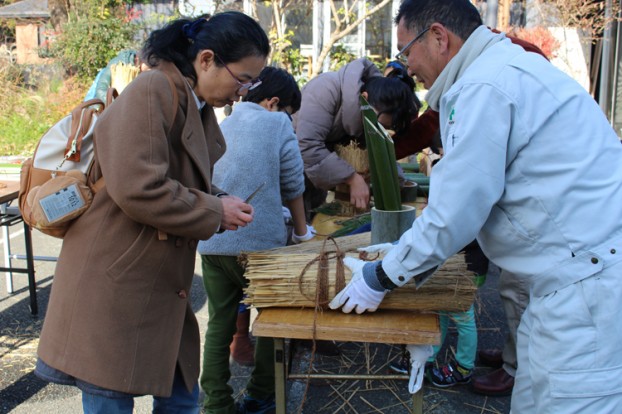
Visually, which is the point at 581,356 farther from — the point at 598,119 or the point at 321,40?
→ the point at 321,40

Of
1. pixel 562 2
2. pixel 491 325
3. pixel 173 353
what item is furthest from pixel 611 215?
pixel 562 2

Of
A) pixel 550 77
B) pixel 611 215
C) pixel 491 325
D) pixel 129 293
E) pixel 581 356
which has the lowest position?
pixel 491 325

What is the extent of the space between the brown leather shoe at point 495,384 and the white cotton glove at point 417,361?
1.38 m

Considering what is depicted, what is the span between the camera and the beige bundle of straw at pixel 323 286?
1967 millimetres

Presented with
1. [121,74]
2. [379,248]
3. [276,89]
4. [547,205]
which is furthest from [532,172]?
[121,74]

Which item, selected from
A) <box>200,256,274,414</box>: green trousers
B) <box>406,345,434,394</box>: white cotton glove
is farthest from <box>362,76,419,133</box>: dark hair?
<box>406,345,434,394</box>: white cotton glove

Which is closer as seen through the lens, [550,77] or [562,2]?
[550,77]

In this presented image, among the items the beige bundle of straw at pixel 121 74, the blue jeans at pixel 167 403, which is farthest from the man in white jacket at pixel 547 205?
the beige bundle of straw at pixel 121 74

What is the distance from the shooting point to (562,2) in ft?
30.3

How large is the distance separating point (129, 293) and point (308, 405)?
1.78 m

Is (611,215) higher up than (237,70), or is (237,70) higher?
(237,70)

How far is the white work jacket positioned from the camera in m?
1.55

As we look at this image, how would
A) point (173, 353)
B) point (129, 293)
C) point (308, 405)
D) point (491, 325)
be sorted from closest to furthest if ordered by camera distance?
point (129, 293) → point (173, 353) → point (308, 405) → point (491, 325)

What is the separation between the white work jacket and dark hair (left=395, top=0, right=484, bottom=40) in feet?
0.74
